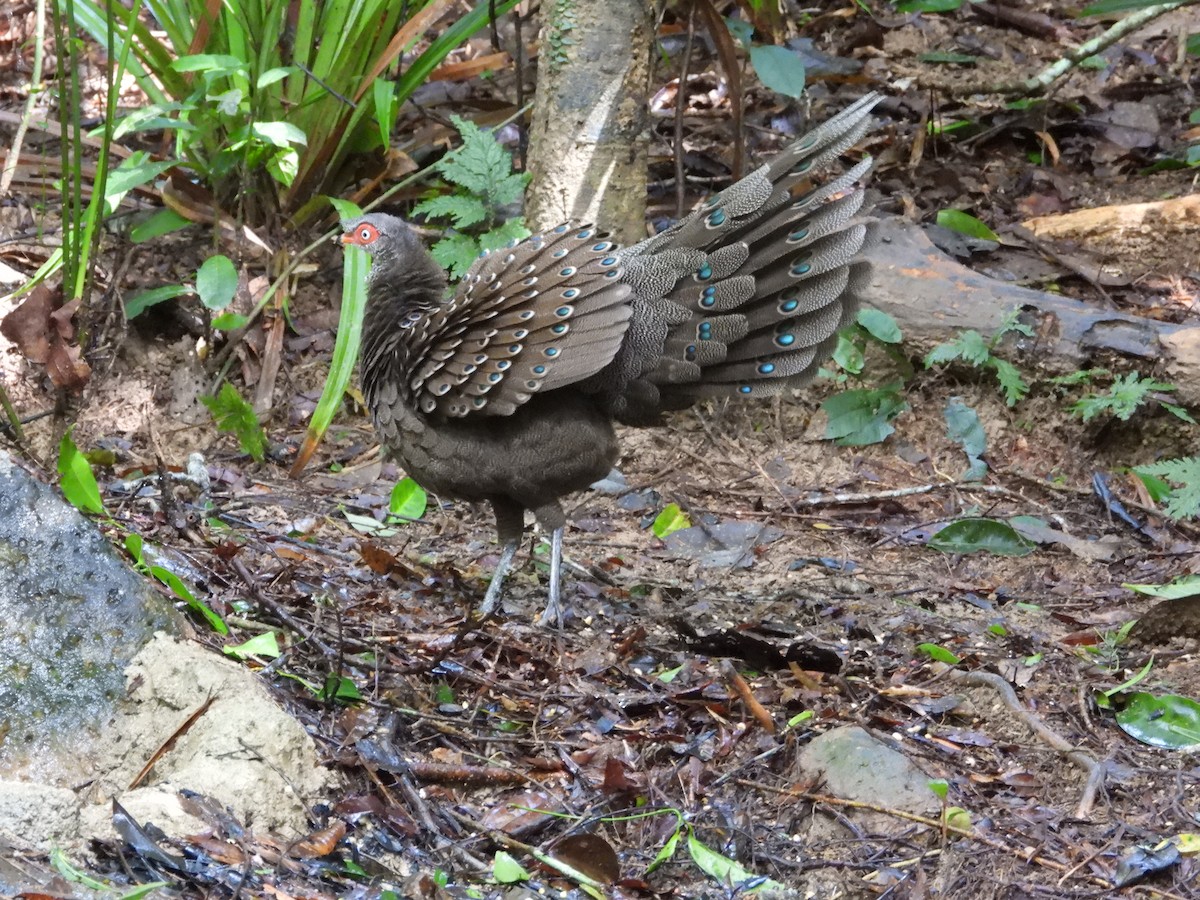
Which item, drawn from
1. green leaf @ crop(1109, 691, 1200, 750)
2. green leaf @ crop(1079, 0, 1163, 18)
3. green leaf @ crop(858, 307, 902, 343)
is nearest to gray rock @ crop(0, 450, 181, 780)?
green leaf @ crop(1109, 691, 1200, 750)

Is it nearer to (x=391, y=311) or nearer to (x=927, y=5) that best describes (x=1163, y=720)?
(x=391, y=311)

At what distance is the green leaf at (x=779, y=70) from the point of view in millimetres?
6551

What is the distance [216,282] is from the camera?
245 inches

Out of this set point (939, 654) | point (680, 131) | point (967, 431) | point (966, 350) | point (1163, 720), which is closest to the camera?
point (1163, 720)

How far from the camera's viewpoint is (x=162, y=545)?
14.5 ft

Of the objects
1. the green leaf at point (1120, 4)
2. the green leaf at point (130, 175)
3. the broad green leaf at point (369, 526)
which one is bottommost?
the broad green leaf at point (369, 526)

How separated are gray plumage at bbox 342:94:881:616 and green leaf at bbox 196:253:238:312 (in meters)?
1.53

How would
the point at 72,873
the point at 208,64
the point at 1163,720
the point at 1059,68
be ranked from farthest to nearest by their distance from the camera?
the point at 1059,68 → the point at 208,64 → the point at 1163,720 → the point at 72,873

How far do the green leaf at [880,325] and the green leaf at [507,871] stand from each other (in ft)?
12.4

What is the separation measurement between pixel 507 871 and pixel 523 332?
6.91ft

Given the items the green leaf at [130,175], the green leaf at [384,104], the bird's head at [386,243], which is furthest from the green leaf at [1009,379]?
the green leaf at [130,175]

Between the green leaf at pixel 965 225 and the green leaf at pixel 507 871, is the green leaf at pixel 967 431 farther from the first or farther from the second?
the green leaf at pixel 507 871

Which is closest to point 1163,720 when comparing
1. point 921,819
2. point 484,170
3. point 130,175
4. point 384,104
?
point 921,819

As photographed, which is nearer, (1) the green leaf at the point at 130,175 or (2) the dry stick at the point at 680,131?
(1) the green leaf at the point at 130,175
